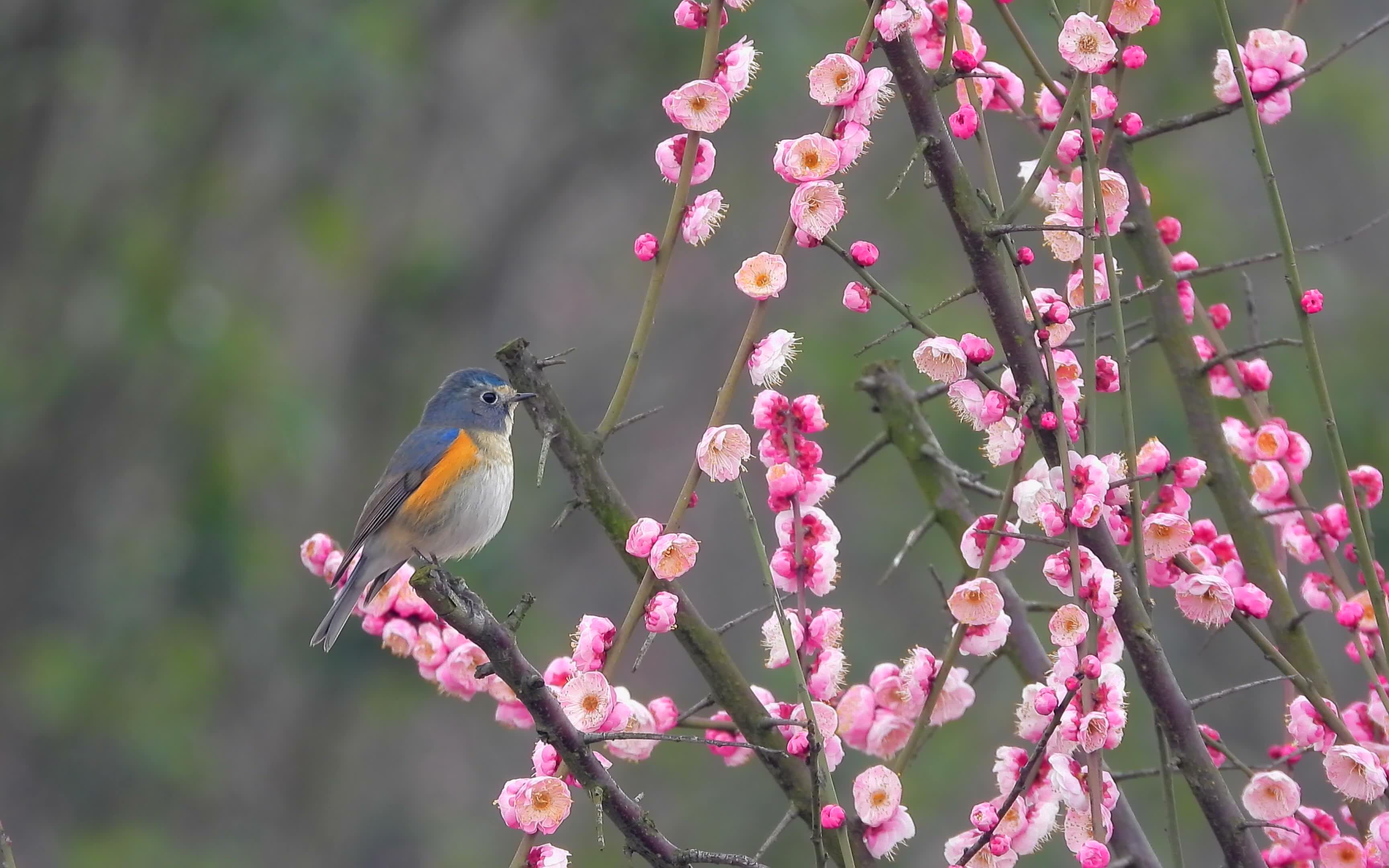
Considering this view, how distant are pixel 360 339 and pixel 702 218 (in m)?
8.78

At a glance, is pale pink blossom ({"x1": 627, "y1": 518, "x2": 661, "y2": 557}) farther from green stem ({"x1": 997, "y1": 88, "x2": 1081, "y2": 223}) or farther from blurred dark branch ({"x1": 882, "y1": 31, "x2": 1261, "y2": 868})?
green stem ({"x1": 997, "y1": 88, "x2": 1081, "y2": 223})

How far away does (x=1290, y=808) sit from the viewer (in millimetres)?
2262

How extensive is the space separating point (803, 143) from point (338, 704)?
9.05 metres

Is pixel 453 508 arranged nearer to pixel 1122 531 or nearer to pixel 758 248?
pixel 1122 531

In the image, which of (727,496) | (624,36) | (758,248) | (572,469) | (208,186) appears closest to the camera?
(572,469)

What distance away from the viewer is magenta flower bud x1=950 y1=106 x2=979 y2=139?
2.26 meters

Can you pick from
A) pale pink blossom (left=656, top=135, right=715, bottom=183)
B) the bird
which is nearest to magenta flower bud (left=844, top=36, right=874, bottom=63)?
pale pink blossom (left=656, top=135, right=715, bottom=183)

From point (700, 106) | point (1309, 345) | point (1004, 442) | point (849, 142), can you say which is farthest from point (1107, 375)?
point (700, 106)

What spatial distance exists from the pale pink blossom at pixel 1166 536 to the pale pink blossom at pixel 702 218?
2.63 feet

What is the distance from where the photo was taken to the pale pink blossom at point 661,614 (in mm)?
2184

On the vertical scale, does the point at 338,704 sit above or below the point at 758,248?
below

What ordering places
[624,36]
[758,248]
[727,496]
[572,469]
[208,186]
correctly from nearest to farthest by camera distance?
[572,469] < [208,186] < [624,36] < [758,248] < [727,496]

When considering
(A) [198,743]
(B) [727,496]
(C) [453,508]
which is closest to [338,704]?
(A) [198,743]

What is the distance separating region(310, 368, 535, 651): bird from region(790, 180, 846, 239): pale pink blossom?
7.21ft
